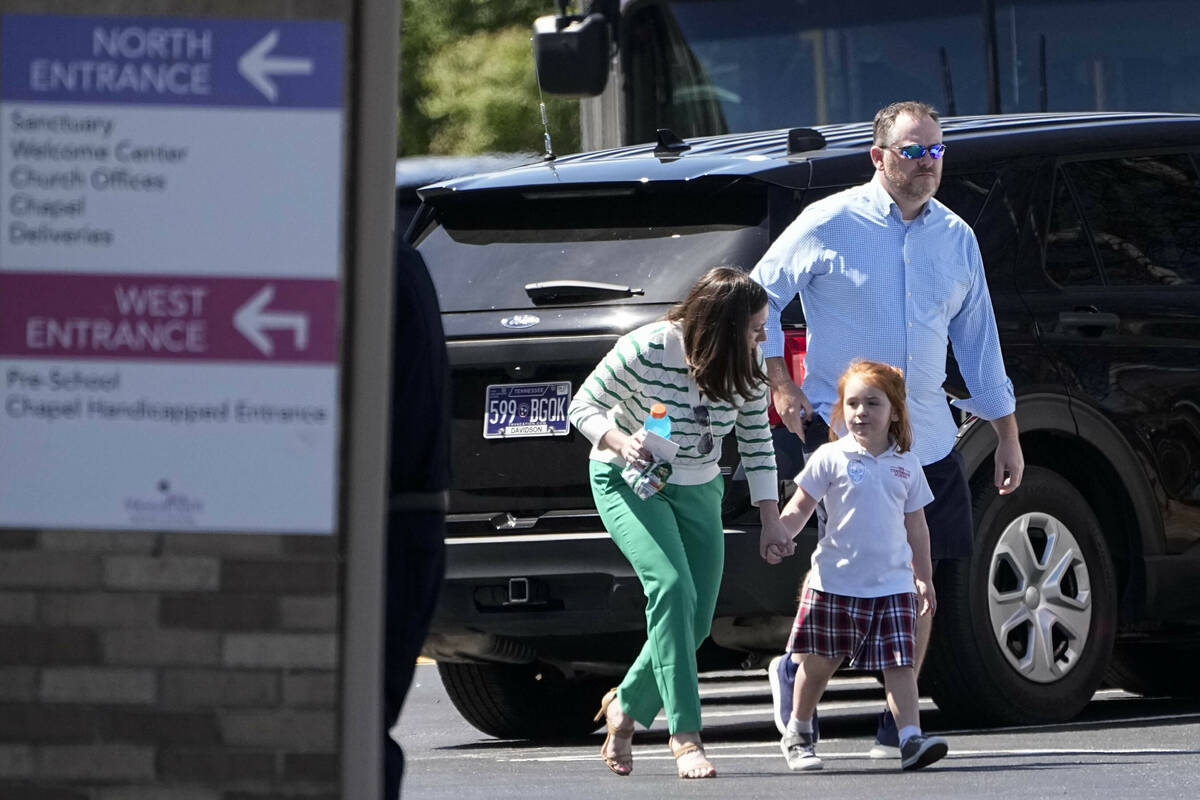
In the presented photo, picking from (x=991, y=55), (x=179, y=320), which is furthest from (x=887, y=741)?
(x=991, y=55)

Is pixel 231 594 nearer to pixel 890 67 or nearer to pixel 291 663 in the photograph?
pixel 291 663

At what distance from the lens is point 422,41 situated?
116ft

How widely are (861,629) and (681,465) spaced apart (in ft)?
2.18

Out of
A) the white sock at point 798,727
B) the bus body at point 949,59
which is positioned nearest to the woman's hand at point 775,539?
the white sock at point 798,727

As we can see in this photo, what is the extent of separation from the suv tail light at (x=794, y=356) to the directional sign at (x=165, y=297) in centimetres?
411

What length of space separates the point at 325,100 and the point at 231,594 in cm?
70

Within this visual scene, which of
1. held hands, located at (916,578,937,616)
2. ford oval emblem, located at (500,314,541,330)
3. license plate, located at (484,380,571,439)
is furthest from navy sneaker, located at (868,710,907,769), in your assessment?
ford oval emblem, located at (500,314,541,330)

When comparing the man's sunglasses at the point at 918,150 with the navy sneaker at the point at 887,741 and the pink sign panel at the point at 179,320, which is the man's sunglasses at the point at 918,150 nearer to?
the navy sneaker at the point at 887,741

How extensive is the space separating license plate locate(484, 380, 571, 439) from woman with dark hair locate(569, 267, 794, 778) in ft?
1.58

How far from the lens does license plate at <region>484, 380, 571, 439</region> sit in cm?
773

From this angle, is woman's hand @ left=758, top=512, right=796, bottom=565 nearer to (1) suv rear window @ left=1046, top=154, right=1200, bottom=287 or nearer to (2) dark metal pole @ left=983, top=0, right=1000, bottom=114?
(1) suv rear window @ left=1046, top=154, right=1200, bottom=287

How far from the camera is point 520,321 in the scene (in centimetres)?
786

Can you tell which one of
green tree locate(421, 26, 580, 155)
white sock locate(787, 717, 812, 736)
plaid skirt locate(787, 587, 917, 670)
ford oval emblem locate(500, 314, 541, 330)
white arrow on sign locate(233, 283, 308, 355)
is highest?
green tree locate(421, 26, 580, 155)

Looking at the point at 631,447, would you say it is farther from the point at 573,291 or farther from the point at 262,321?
the point at 262,321
